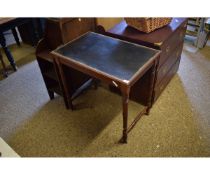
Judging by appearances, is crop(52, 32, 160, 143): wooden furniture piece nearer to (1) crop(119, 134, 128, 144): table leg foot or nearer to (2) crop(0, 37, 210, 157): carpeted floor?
(1) crop(119, 134, 128, 144): table leg foot

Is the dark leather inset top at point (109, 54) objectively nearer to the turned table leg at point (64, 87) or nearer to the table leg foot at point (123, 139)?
Result: the turned table leg at point (64, 87)

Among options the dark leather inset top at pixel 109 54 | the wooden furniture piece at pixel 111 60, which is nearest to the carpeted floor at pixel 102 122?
the wooden furniture piece at pixel 111 60

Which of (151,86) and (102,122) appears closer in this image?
(151,86)

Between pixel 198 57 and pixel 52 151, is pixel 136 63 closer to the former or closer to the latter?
pixel 52 151

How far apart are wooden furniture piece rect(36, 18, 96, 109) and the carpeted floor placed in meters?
0.16

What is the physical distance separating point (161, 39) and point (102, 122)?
766 millimetres

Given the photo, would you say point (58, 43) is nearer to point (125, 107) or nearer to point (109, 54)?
point (109, 54)

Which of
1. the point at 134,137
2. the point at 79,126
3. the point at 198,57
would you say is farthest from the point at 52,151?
the point at 198,57

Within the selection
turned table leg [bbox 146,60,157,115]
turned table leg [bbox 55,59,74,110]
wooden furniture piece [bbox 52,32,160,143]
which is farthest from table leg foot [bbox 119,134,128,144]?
turned table leg [bbox 55,59,74,110]

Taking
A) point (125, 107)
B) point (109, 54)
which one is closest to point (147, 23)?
point (109, 54)

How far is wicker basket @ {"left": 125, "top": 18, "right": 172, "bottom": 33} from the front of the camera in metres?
1.37

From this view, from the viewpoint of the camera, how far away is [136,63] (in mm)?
1185

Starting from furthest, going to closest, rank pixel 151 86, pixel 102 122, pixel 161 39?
pixel 102 122 → pixel 151 86 → pixel 161 39

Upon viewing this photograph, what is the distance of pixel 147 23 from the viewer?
1365 millimetres
